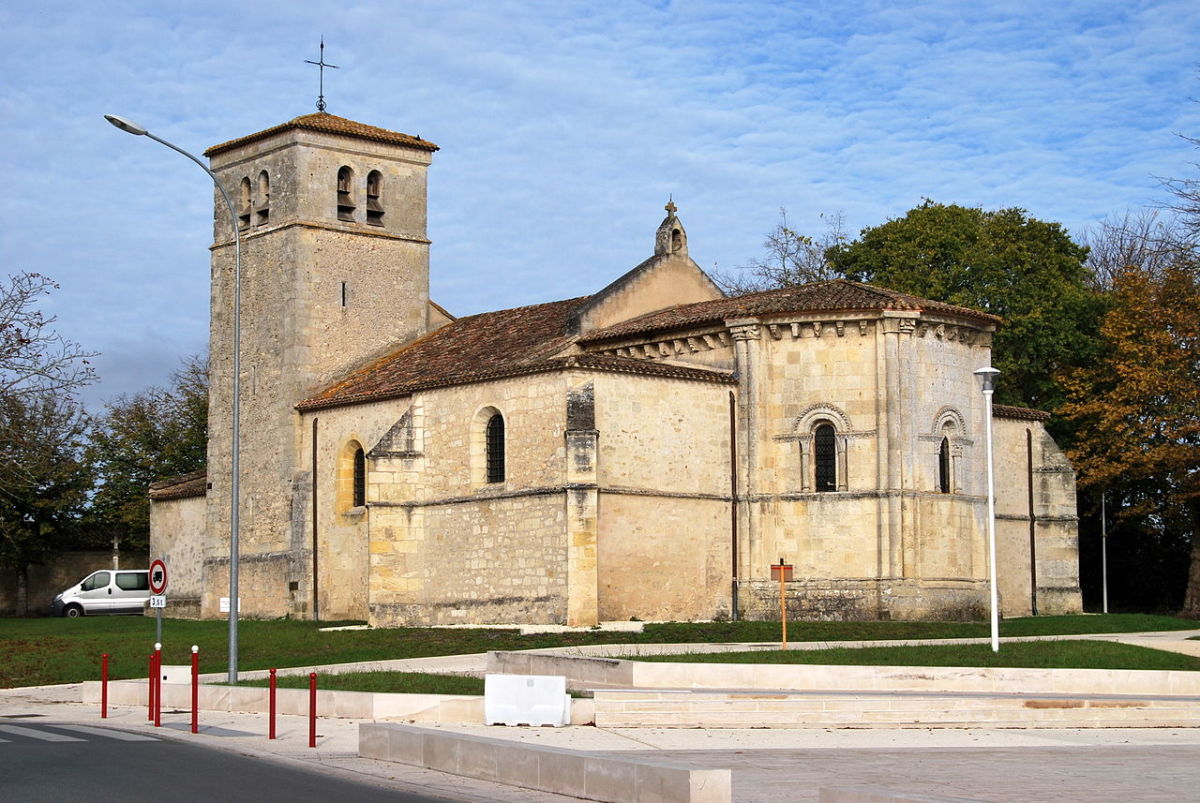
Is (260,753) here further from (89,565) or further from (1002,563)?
(89,565)

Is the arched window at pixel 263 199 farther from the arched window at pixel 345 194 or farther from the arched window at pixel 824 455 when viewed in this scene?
the arched window at pixel 824 455

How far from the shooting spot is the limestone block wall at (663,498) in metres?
37.3

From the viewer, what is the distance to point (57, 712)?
83.4 feet

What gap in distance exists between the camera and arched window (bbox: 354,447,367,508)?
45.1 meters

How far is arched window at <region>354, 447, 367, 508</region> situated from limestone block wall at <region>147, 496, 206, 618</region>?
8276 millimetres

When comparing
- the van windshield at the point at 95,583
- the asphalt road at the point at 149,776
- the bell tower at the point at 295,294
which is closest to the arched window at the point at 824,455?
the bell tower at the point at 295,294

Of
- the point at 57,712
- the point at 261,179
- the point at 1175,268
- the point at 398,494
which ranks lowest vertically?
the point at 57,712

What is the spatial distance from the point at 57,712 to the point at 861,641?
15271 millimetres

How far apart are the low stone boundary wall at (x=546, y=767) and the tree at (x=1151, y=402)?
30668mm

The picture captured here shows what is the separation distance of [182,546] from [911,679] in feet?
114

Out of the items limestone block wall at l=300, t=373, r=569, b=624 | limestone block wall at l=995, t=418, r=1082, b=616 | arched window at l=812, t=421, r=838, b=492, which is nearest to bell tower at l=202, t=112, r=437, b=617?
limestone block wall at l=300, t=373, r=569, b=624

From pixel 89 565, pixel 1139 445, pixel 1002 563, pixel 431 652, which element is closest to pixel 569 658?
pixel 431 652

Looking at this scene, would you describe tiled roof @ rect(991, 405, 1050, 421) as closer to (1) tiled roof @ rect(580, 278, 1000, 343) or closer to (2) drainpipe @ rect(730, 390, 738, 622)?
(1) tiled roof @ rect(580, 278, 1000, 343)

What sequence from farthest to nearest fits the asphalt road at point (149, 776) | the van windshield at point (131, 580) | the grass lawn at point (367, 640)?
the van windshield at point (131, 580) → the grass lawn at point (367, 640) → the asphalt road at point (149, 776)
